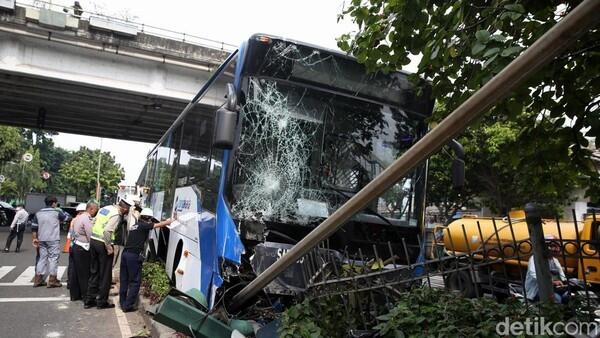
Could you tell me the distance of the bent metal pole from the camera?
1824 millimetres

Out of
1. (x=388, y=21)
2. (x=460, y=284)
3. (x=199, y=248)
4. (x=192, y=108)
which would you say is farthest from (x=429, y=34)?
(x=192, y=108)

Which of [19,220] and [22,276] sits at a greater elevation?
[19,220]

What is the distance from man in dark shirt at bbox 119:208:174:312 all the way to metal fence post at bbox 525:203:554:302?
20.1 ft

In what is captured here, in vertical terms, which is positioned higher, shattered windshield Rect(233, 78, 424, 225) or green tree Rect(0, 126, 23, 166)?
green tree Rect(0, 126, 23, 166)

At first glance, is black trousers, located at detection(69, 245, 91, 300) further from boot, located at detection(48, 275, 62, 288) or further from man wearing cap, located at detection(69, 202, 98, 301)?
boot, located at detection(48, 275, 62, 288)

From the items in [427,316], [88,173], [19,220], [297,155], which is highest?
[88,173]

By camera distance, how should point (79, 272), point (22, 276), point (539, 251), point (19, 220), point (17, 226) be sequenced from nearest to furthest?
point (539, 251) → point (79, 272) → point (22, 276) → point (17, 226) → point (19, 220)

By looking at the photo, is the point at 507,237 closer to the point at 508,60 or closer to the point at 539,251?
the point at 539,251

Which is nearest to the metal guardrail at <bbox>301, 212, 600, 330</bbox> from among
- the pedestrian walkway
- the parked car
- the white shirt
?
the pedestrian walkway

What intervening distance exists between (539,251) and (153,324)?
4.74 metres

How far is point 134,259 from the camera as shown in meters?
7.49

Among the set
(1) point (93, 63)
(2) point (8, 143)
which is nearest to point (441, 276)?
(1) point (93, 63)

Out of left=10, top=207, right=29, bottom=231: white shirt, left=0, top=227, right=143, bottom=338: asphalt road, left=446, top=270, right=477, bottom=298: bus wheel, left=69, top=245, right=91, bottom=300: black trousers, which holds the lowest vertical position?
left=0, top=227, right=143, bottom=338: asphalt road

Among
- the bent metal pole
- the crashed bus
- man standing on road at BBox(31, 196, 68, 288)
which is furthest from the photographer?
man standing on road at BBox(31, 196, 68, 288)
